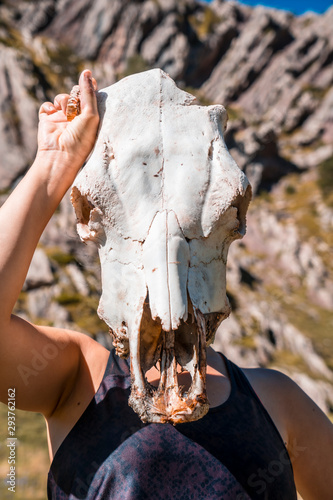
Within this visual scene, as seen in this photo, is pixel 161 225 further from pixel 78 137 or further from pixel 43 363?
pixel 43 363

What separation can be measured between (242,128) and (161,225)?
37179 mm

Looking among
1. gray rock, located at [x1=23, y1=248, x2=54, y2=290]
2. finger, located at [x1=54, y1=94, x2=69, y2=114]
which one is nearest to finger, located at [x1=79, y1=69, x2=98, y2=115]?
finger, located at [x1=54, y1=94, x2=69, y2=114]

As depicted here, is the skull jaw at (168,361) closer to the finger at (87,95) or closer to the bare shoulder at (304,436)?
the bare shoulder at (304,436)

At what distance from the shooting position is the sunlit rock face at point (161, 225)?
129 centimetres

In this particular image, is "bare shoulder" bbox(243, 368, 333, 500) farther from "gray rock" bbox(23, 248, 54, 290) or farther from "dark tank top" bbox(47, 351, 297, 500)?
"gray rock" bbox(23, 248, 54, 290)

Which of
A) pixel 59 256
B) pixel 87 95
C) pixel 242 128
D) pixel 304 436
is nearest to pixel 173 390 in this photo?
pixel 304 436

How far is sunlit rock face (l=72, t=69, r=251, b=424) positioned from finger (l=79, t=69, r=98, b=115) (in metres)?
0.05

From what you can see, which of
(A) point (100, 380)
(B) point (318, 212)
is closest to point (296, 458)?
(A) point (100, 380)

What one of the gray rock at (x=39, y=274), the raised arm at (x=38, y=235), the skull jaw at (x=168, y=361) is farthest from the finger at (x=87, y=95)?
the gray rock at (x=39, y=274)

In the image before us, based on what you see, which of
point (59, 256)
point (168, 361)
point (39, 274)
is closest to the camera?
point (168, 361)

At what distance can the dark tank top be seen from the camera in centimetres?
145

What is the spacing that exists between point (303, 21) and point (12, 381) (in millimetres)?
65615

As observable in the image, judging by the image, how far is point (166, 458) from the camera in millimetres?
1484

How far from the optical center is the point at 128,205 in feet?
4.77
